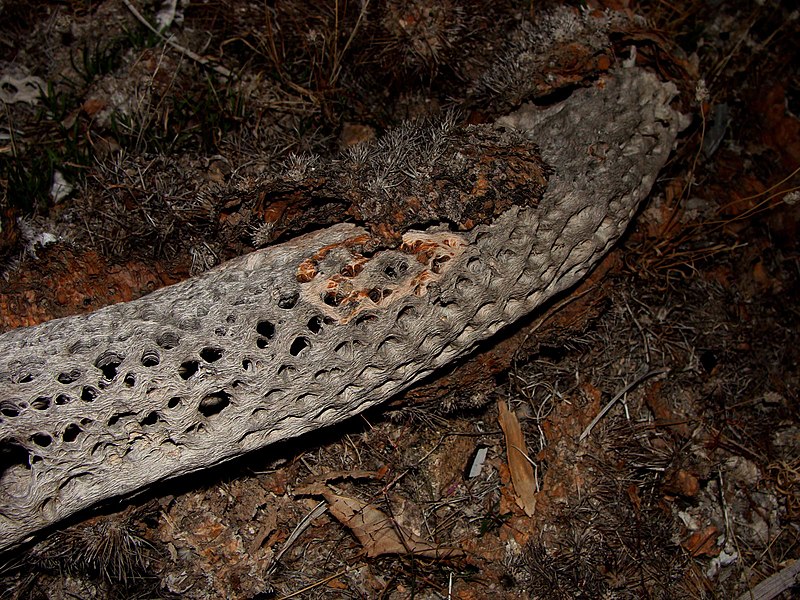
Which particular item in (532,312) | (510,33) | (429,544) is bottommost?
(429,544)

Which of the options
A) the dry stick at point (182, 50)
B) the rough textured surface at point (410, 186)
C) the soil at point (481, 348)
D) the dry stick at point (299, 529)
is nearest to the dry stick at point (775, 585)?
the soil at point (481, 348)

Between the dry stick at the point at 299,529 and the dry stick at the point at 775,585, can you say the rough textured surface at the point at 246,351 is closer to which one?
the dry stick at the point at 299,529

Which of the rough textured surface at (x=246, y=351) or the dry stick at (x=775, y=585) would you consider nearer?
the rough textured surface at (x=246, y=351)

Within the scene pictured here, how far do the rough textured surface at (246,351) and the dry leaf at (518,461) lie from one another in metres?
0.57

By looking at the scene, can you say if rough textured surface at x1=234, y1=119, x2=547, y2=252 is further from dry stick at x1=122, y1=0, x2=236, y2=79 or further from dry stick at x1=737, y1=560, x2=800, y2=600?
dry stick at x1=737, y1=560, x2=800, y2=600

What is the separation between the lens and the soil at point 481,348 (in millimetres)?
2615

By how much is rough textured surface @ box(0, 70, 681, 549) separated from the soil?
0.81 feet

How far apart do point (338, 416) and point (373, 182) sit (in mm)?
867

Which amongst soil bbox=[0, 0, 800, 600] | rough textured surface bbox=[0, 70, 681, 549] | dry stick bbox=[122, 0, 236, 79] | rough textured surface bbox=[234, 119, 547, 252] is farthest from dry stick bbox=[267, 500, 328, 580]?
dry stick bbox=[122, 0, 236, 79]

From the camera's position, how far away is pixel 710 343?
3.28 m

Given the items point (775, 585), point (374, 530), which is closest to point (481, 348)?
point (374, 530)

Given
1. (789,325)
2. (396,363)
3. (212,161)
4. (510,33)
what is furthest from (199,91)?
(789,325)

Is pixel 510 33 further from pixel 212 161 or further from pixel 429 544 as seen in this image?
pixel 429 544

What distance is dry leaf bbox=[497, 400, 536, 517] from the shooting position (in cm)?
287
